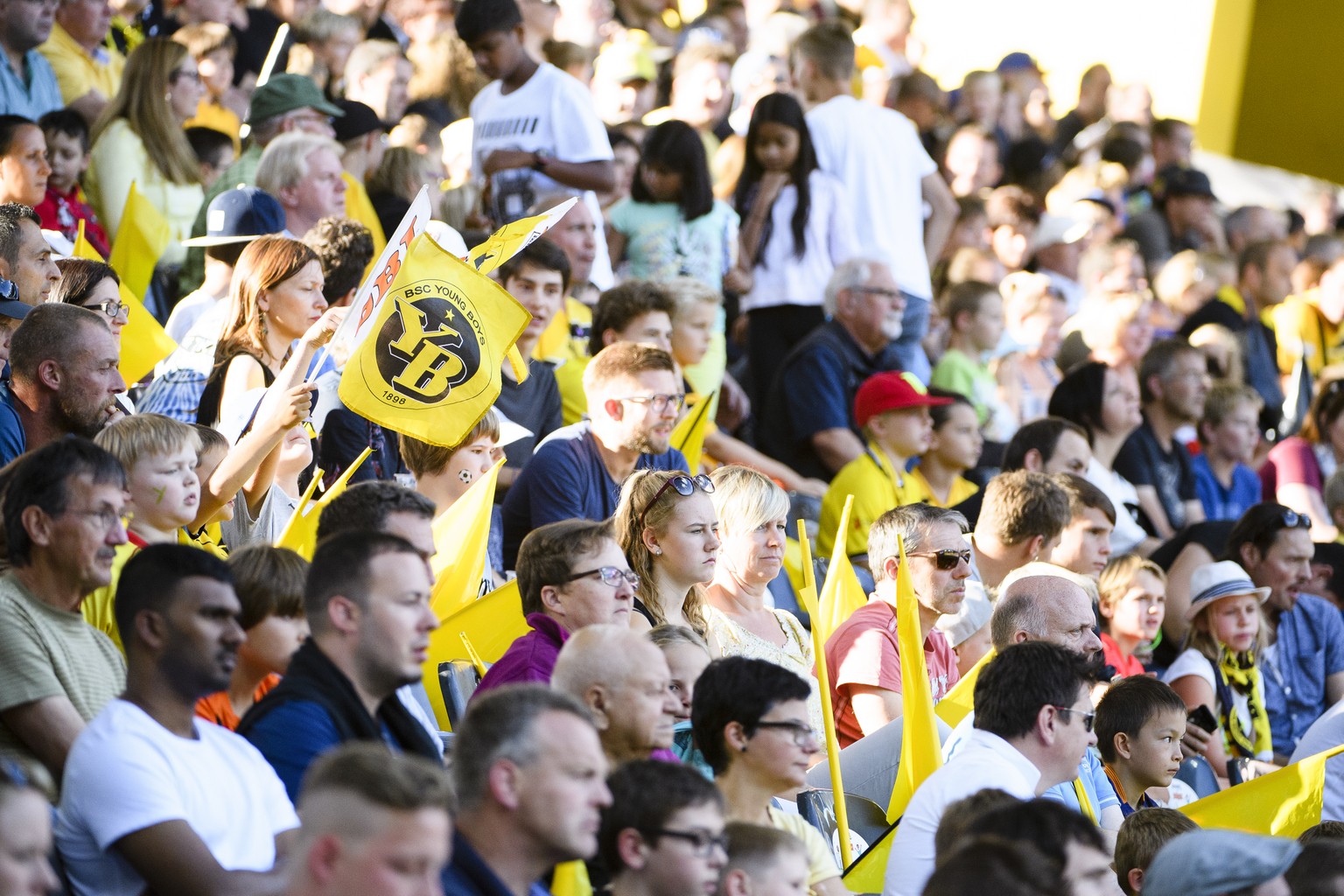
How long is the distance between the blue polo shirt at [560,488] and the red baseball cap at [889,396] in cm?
183

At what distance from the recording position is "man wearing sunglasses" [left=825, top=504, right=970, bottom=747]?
213 inches

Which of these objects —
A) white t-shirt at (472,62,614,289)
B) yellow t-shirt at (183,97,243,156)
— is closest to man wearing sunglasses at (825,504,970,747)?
white t-shirt at (472,62,614,289)

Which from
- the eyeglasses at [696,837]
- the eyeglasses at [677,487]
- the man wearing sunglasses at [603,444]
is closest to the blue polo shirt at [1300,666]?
the man wearing sunglasses at [603,444]

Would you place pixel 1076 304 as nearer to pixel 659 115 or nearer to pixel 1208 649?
pixel 659 115

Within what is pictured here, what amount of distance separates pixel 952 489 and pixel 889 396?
67cm

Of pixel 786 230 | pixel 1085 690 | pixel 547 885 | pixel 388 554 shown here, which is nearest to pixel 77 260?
pixel 388 554

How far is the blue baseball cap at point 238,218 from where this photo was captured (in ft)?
20.5

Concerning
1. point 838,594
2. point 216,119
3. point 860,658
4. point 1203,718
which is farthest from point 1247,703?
point 216,119

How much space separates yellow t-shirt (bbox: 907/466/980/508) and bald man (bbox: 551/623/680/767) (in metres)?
3.93

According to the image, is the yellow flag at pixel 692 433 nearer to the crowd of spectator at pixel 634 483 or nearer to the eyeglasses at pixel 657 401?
the crowd of spectator at pixel 634 483

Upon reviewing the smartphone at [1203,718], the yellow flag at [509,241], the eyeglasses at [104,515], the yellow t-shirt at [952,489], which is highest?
the eyeglasses at [104,515]

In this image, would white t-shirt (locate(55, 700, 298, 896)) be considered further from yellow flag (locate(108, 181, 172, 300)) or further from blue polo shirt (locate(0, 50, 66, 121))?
blue polo shirt (locate(0, 50, 66, 121))

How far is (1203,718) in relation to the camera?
657 centimetres

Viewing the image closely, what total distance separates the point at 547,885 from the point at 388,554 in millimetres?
718
